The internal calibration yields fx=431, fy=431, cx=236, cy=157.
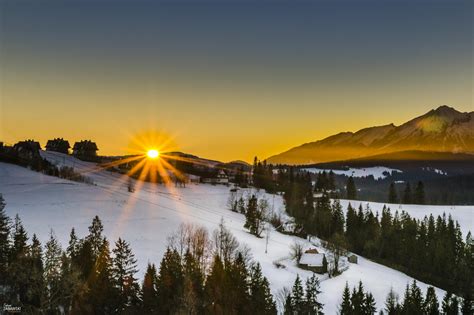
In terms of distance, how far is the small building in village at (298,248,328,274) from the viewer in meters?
93.8

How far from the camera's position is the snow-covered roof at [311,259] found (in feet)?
311

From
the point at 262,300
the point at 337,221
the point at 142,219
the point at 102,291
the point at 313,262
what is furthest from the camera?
the point at 337,221

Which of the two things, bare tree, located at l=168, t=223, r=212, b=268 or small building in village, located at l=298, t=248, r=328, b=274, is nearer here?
bare tree, located at l=168, t=223, r=212, b=268

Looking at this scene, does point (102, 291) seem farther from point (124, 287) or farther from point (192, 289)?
point (192, 289)

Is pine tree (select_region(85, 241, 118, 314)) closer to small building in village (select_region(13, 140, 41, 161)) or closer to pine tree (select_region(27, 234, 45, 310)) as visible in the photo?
pine tree (select_region(27, 234, 45, 310))

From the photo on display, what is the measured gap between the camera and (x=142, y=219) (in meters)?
97.4

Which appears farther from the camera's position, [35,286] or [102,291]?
[102,291]

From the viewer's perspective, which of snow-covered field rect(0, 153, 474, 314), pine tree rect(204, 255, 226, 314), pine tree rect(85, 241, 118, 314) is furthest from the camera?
snow-covered field rect(0, 153, 474, 314)

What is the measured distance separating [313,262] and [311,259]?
95 centimetres

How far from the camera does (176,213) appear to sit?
11119 centimetres

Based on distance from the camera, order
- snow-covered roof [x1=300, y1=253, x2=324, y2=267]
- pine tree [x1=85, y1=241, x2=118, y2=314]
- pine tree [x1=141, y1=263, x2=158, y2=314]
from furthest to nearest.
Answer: snow-covered roof [x1=300, y1=253, x2=324, y2=267] → pine tree [x1=141, y1=263, x2=158, y2=314] → pine tree [x1=85, y1=241, x2=118, y2=314]

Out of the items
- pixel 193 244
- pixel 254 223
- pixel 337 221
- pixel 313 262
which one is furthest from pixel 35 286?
pixel 337 221

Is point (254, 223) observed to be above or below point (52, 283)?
above

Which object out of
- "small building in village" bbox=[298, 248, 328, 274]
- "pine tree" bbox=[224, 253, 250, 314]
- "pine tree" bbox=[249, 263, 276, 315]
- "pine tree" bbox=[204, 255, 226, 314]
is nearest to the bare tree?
"pine tree" bbox=[224, 253, 250, 314]
